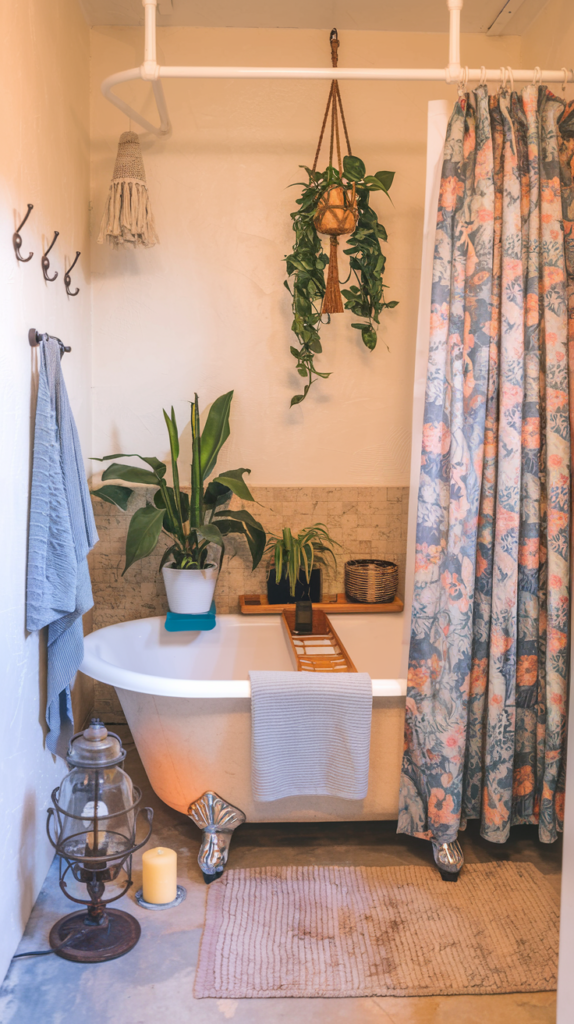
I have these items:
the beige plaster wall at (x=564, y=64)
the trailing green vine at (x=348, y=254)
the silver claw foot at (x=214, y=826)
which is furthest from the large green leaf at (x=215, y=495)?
the beige plaster wall at (x=564, y=64)

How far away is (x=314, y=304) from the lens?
3094 millimetres

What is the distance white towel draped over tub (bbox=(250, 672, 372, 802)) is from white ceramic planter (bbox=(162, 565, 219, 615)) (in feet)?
2.41

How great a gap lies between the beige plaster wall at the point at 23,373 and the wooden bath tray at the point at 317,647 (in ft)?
2.73

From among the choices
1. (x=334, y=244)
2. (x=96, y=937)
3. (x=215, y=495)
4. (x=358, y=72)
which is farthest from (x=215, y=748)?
(x=358, y=72)

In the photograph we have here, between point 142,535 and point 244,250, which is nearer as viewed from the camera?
point 142,535

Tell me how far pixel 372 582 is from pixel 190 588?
0.74m

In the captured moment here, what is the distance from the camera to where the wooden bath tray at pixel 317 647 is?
2389mm

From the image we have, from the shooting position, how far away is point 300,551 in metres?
2.93

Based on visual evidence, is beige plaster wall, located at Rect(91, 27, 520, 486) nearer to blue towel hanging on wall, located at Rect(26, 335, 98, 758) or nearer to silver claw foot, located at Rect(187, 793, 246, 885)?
blue towel hanging on wall, located at Rect(26, 335, 98, 758)

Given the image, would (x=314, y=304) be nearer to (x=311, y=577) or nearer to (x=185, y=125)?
(x=185, y=125)

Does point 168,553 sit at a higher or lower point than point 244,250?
lower

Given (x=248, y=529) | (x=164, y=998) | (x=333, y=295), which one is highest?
(x=333, y=295)

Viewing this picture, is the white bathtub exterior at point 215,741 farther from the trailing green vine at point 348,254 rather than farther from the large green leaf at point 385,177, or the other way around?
the large green leaf at point 385,177

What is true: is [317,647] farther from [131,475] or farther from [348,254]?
[348,254]
